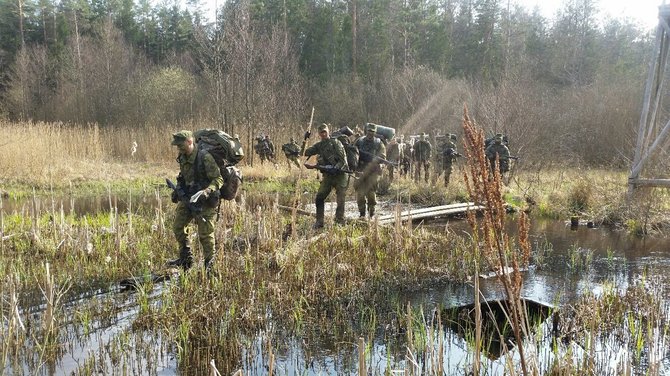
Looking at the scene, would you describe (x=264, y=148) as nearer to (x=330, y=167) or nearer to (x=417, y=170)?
(x=417, y=170)

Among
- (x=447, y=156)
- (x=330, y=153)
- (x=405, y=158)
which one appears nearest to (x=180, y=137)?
(x=330, y=153)

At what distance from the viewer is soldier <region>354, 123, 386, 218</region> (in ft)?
32.8

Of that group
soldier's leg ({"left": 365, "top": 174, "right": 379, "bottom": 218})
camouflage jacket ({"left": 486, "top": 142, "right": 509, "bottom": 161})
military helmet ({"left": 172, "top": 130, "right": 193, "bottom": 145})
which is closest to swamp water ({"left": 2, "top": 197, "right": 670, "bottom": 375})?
military helmet ({"left": 172, "top": 130, "right": 193, "bottom": 145})

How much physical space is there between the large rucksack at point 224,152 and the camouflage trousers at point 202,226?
0.34 meters

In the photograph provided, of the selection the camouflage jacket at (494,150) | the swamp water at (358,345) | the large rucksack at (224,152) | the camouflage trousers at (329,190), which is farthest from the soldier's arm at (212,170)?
the camouflage jacket at (494,150)

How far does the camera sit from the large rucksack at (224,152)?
6.08 meters

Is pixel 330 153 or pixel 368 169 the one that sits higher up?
pixel 330 153

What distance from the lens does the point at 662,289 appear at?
6.00 meters

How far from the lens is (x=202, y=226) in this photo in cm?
600

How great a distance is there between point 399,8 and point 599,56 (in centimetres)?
1214

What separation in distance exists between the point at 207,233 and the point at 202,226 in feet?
0.34

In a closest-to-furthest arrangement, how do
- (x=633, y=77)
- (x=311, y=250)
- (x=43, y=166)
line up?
1. (x=311, y=250)
2. (x=43, y=166)
3. (x=633, y=77)

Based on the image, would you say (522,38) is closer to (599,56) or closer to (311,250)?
(599,56)

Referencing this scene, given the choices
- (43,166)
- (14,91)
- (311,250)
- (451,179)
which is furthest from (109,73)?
(311,250)
